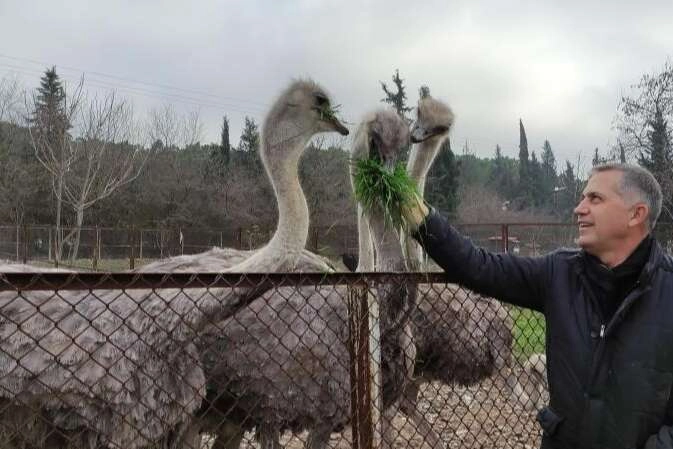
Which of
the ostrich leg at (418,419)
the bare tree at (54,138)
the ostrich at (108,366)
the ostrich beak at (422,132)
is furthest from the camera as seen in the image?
the bare tree at (54,138)

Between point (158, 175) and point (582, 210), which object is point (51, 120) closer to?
point (158, 175)

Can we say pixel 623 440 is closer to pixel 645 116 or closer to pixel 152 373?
pixel 152 373

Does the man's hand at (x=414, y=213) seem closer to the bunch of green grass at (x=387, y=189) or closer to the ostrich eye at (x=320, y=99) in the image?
the bunch of green grass at (x=387, y=189)

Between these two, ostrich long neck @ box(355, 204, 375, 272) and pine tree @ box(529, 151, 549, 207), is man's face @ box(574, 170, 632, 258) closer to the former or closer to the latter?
ostrich long neck @ box(355, 204, 375, 272)

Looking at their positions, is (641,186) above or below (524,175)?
below

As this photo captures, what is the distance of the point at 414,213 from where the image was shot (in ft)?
8.55

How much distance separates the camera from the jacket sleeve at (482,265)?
254 cm

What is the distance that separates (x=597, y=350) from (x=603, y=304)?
0.15m

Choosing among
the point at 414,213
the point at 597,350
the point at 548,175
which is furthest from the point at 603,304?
the point at 548,175

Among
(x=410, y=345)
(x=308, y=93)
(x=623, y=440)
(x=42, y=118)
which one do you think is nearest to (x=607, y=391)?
(x=623, y=440)

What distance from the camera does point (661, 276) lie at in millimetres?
2279

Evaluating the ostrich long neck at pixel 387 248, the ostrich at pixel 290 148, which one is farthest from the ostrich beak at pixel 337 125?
the ostrich long neck at pixel 387 248

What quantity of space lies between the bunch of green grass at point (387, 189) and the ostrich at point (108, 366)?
0.95 m

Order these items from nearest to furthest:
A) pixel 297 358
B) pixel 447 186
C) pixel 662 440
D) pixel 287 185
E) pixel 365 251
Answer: pixel 662 440
pixel 297 358
pixel 287 185
pixel 365 251
pixel 447 186
